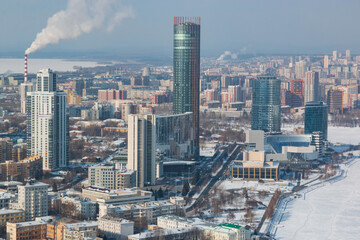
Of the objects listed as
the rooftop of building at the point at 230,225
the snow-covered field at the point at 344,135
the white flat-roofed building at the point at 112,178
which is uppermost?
the snow-covered field at the point at 344,135

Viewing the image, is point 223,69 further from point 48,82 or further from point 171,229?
point 171,229

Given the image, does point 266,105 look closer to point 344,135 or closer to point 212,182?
point 344,135

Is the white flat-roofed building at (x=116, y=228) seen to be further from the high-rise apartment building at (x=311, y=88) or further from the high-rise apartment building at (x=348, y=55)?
the high-rise apartment building at (x=348, y=55)

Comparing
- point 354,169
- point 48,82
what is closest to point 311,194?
point 354,169

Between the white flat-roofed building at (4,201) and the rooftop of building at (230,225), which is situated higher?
the white flat-roofed building at (4,201)

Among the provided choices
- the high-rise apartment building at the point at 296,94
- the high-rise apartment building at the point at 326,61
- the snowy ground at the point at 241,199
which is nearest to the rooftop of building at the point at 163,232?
the snowy ground at the point at 241,199

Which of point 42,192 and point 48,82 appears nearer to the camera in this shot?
point 42,192
